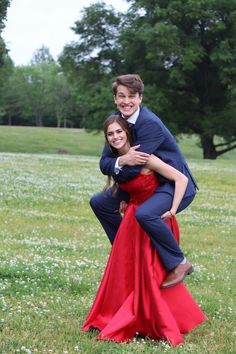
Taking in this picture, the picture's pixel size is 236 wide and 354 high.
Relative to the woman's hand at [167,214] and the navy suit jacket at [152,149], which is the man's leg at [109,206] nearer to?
the navy suit jacket at [152,149]

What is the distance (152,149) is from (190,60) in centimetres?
4628

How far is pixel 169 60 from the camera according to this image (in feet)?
181

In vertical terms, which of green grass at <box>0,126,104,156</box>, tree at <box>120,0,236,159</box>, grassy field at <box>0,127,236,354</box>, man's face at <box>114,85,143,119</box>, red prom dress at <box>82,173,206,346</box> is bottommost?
green grass at <box>0,126,104,156</box>

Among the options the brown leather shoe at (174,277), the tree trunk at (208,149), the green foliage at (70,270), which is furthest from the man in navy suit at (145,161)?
the tree trunk at (208,149)

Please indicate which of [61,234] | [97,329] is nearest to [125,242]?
[97,329]

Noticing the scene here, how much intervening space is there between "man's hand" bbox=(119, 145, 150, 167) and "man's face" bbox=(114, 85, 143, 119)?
43cm

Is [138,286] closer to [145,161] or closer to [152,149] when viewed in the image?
[145,161]

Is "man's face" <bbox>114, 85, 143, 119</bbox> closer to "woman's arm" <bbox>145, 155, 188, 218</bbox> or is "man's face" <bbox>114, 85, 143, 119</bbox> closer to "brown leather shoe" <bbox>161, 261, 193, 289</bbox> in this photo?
"woman's arm" <bbox>145, 155, 188, 218</bbox>

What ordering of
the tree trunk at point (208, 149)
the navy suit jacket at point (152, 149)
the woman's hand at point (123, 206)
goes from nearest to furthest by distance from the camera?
the navy suit jacket at point (152, 149) → the woman's hand at point (123, 206) → the tree trunk at point (208, 149)

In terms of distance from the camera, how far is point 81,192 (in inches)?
786

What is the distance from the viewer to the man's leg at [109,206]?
254 inches

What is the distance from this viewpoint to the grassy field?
5875mm

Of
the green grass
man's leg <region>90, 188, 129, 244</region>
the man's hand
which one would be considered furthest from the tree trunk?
the man's hand

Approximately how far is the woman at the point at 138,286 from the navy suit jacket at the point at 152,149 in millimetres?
91
